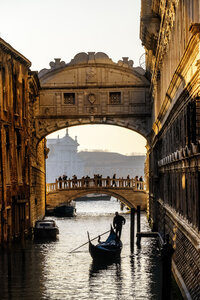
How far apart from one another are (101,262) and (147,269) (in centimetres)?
165

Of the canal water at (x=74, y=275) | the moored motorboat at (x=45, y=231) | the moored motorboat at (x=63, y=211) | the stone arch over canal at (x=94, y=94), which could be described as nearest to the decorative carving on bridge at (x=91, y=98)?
the stone arch over canal at (x=94, y=94)

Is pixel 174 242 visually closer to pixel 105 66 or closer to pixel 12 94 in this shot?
pixel 12 94

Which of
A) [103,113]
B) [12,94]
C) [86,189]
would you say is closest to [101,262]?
[12,94]

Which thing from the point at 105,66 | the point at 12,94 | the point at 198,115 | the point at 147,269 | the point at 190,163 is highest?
the point at 105,66

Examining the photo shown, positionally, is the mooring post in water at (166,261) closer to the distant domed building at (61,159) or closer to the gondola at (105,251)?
the gondola at (105,251)

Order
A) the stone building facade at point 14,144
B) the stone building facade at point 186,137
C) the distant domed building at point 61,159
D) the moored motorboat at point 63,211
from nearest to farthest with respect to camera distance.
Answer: the stone building facade at point 186,137 < the stone building facade at point 14,144 < the moored motorboat at point 63,211 < the distant domed building at point 61,159

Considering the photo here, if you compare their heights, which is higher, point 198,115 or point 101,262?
point 198,115

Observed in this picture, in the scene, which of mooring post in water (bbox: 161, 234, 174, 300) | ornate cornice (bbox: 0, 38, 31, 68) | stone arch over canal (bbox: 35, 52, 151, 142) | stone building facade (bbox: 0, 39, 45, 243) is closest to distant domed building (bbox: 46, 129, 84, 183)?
stone arch over canal (bbox: 35, 52, 151, 142)

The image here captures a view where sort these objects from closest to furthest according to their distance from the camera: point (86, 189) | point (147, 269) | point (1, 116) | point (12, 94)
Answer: point (147, 269) → point (1, 116) → point (12, 94) → point (86, 189)

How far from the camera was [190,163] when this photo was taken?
34.9 feet

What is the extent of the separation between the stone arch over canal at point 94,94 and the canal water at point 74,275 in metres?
9.43

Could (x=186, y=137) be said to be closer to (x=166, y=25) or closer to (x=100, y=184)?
(x=166, y=25)

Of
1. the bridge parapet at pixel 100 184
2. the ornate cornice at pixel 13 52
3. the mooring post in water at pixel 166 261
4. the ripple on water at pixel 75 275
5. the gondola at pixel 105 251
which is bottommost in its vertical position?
the ripple on water at pixel 75 275

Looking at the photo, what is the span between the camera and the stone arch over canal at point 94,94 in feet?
101
